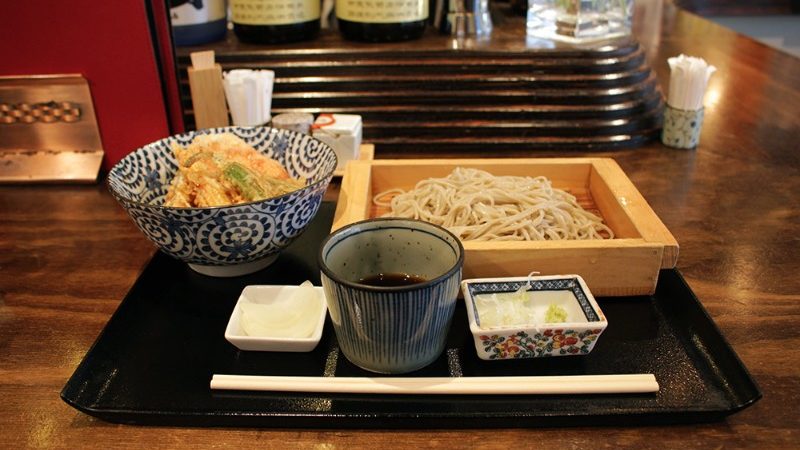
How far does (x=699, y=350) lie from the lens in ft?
2.99

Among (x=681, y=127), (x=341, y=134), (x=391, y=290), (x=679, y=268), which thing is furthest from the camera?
(x=681, y=127)

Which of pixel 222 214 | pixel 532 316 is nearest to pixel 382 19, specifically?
pixel 222 214

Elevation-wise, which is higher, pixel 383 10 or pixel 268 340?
pixel 383 10

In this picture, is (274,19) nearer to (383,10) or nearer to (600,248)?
(383,10)

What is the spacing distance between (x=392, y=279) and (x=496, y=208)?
Answer: 1.08ft

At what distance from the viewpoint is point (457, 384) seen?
0.83m

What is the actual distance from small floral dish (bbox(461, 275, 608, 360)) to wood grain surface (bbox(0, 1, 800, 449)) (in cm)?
12

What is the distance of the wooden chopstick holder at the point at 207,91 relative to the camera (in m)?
1.53

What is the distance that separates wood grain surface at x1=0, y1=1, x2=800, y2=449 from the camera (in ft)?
2.58

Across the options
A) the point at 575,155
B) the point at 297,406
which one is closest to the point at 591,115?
the point at 575,155

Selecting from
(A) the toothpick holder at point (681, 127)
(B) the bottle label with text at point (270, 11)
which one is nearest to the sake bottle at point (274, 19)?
(B) the bottle label with text at point (270, 11)

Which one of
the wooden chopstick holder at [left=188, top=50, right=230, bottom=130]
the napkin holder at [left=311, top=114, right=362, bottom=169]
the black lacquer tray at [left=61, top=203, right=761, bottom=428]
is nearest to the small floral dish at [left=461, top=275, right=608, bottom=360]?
the black lacquer tray at [left=61, top=203, right=761, bottom=428]

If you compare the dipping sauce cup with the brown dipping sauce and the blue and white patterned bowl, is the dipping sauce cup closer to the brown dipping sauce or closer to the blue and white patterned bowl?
the brown dipping sauce

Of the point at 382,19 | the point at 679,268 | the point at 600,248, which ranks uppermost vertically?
the point at 382,19
